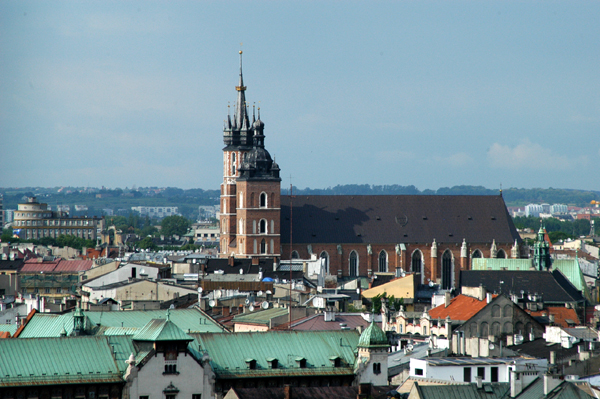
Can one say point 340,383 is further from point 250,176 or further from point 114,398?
point 250,176

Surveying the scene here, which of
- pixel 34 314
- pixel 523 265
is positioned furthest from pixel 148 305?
pixel 523 265

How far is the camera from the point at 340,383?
58719 millimetres

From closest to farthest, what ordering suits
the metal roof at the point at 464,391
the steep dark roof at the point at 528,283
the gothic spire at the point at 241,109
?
1. the metal roof at the point at 464,391
2. the steep dark roof at the point at 528,283
3. the gothic spire at the point at 241,109

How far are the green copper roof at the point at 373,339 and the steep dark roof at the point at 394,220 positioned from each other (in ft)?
268

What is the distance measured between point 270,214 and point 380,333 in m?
79.6

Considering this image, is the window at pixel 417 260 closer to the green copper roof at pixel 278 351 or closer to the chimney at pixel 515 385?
the green copper roof at pixel 278 351

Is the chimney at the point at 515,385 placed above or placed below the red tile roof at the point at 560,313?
above

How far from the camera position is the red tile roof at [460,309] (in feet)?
286

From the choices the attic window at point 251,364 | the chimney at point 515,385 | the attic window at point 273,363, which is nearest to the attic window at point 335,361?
the attic window at point 273,363

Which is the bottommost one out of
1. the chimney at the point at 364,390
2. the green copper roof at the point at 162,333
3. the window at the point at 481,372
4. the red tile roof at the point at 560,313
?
the red tile roof at the point at 560,313

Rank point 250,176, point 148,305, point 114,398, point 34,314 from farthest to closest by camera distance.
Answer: point 250,176, point 148,305, point 34,314, point 114,398

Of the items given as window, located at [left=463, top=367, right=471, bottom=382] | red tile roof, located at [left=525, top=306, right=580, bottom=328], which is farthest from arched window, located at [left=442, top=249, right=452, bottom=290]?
Result: window, located at [left=463, top=367, right=471, bottom=382]

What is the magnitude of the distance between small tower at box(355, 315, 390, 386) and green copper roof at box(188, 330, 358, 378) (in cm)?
68

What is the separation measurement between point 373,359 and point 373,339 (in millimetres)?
806
